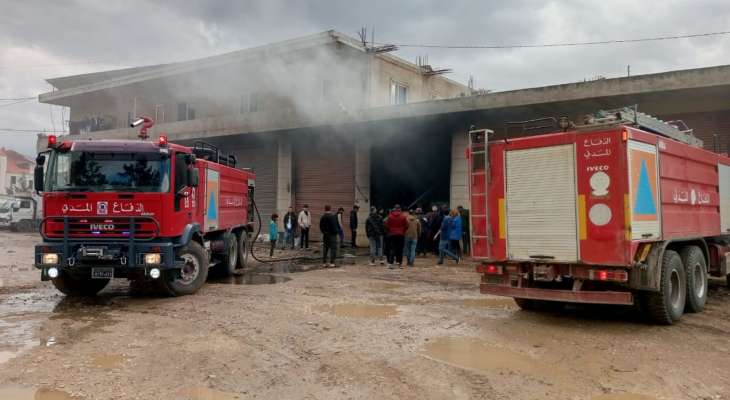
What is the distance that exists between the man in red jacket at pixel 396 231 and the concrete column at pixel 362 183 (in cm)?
584

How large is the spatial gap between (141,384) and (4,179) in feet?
215

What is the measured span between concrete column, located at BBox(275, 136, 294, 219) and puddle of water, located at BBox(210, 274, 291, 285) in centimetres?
952

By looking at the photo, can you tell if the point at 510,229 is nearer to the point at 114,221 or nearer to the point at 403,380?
the point at 403,380

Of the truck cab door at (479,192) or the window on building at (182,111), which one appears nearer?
the truck cab door at (479,192)

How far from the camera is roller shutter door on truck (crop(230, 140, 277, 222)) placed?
71.1 ft

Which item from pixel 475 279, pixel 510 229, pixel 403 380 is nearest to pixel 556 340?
pixel 510 229

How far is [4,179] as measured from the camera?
57.8m

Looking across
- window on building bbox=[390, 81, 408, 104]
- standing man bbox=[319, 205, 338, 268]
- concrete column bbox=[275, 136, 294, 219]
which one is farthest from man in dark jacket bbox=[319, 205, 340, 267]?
window on building bbox=[390, 81, 408, 104]

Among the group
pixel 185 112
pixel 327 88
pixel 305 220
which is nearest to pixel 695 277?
pixel 305 220

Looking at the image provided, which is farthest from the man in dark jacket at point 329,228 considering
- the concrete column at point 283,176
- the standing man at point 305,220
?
the concrete column at point 283,176

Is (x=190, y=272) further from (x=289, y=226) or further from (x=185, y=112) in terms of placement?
(x=185, y=112)

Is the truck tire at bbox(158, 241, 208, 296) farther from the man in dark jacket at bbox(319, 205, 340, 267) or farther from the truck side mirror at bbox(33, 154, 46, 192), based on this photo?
the man in dark jacket at bbox(319, 205, 340, 267)

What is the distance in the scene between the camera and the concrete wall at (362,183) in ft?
62.4

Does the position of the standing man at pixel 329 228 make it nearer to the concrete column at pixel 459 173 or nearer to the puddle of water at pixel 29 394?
the concrete column at pixel 459 173
